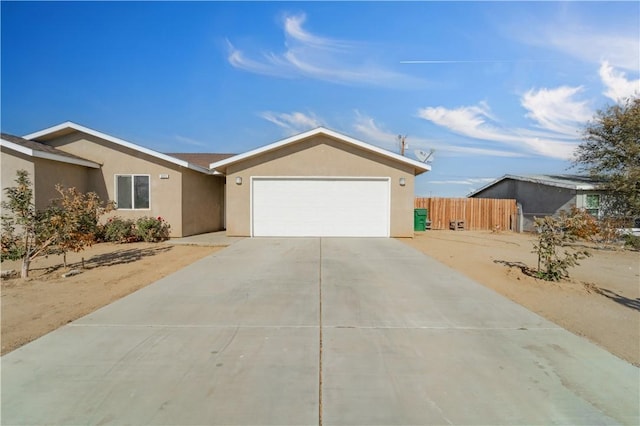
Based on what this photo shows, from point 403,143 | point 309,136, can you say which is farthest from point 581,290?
point 403,143

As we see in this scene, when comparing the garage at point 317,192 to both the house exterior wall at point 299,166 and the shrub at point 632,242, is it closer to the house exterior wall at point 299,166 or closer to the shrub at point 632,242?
the house exterior wall at point 299,166

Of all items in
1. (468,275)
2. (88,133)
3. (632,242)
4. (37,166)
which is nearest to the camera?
(468,275)

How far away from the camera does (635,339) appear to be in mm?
4359

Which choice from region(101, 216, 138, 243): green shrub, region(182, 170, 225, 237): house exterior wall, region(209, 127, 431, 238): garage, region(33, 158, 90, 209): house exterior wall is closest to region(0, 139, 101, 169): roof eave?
region(33, 158, 90, 209): house exterior wall

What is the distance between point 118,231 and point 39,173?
2802 millimetres

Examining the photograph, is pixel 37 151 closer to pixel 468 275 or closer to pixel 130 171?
pixel 130 171

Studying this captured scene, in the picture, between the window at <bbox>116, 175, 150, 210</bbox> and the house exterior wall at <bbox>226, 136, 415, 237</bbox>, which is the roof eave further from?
the house exterior wall at <bbox>226, 136, 415, 237</bbox>

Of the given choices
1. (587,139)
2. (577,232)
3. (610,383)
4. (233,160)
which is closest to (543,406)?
(610,383)

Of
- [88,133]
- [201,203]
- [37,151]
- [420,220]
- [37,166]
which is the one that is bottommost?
[420,220]

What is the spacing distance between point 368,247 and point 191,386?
8340 millimetres

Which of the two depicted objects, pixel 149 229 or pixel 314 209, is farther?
pixel 314 209

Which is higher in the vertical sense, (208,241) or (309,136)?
(309,136)

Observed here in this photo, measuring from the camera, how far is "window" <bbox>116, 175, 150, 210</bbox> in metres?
13.2

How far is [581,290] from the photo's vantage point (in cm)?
670
